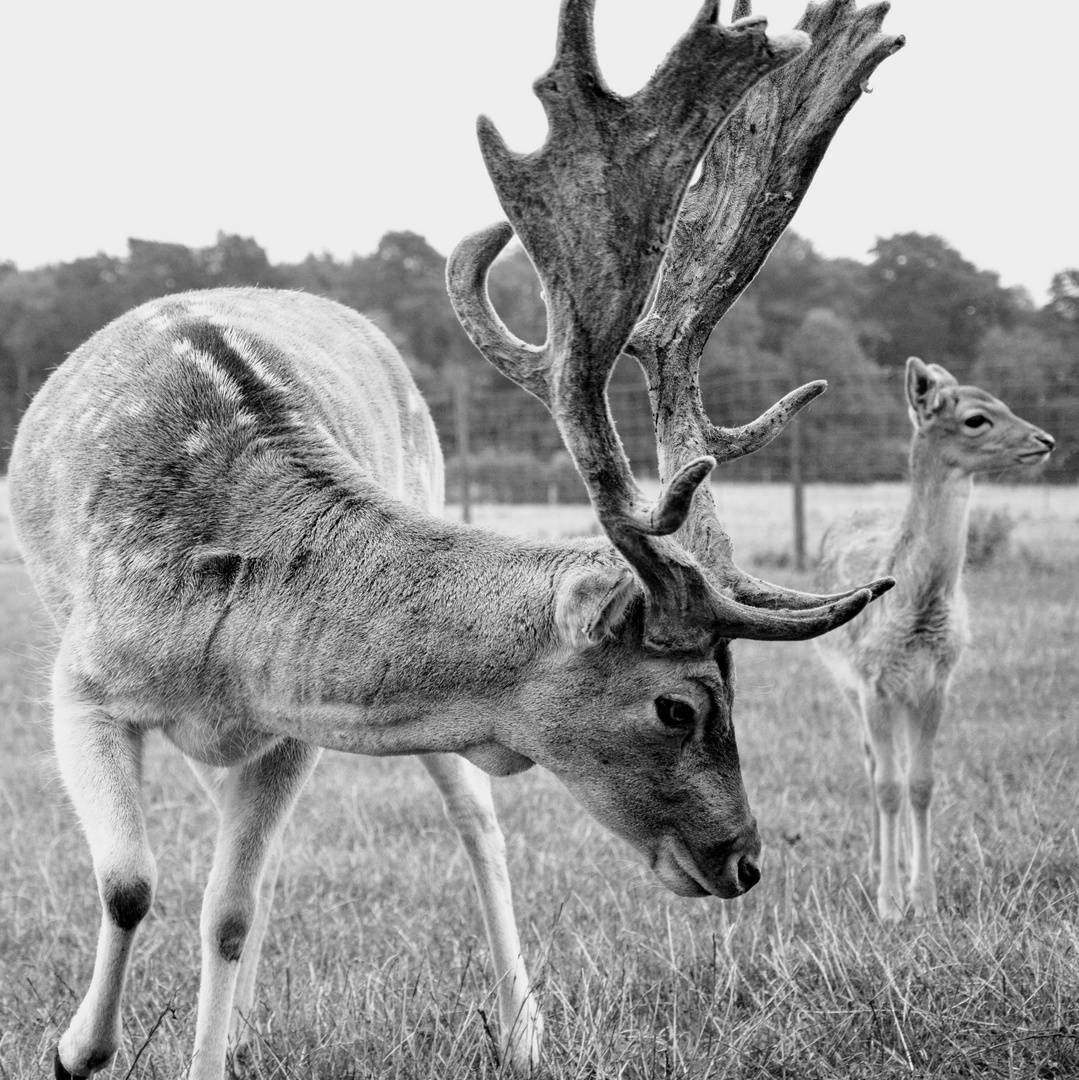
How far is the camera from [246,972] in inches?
143

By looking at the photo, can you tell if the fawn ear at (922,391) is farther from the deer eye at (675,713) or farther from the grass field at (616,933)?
the deer eye at (675,713)

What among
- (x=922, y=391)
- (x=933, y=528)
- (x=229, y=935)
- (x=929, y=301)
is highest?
(x=929, y=301)

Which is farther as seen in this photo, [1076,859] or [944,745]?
[944,745]

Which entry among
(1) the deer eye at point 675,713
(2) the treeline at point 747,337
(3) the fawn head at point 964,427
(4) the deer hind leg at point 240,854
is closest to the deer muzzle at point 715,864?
(1) the deer eye at point 675,713

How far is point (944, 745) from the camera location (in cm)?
674

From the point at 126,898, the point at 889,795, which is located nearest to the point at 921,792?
the point at 889,795

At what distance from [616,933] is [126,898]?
5.62ft

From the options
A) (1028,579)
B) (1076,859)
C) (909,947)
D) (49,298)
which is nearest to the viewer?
(909,947)

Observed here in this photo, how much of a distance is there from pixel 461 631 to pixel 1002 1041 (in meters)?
1.52

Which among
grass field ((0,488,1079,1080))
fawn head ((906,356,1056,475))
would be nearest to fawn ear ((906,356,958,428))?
fawn head ((906,356,1056,475))

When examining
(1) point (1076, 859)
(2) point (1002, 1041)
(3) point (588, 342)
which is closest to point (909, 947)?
(2) point (1002, 1041)

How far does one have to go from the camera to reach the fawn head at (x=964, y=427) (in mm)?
6035

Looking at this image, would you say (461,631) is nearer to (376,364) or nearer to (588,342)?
(588,342)

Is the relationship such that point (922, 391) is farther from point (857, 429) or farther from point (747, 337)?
point (747, 337)
